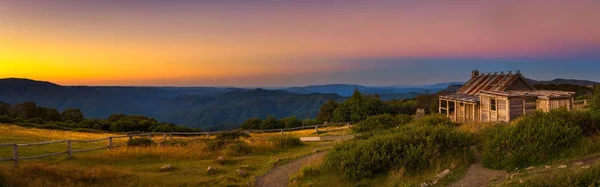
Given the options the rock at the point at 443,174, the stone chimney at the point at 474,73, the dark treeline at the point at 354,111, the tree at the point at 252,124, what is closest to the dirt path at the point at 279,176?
the rock at the point at 443,174

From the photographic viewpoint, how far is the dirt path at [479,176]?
11.0m

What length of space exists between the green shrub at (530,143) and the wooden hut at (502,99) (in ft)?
44.1

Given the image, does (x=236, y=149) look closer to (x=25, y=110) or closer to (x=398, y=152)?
(x=398, y=152)

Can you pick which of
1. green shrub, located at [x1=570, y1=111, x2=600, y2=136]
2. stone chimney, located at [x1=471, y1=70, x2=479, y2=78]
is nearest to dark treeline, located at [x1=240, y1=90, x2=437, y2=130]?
stone chimney, located at [x1=471, y1=70, x2=479, y2=78]

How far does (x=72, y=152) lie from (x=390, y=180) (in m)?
16.6

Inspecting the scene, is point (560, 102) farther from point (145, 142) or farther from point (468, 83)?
point (145, 142)

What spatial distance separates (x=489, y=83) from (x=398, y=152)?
23810 millimetres

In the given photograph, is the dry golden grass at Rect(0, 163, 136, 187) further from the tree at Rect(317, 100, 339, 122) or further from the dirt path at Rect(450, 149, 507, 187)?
the tree at Rect(317, 100, 339, 122)

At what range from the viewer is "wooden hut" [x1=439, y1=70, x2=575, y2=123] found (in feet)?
90.5

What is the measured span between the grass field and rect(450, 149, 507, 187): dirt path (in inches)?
283

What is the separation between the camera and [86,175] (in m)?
14.8

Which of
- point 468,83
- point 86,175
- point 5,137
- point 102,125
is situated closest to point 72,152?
point 86,175

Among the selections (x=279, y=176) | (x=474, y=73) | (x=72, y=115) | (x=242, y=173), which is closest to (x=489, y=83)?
(x=474, y=73)

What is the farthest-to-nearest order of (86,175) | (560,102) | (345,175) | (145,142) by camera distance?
(560,102) < (145,142) < (86,175) < (345,175)
